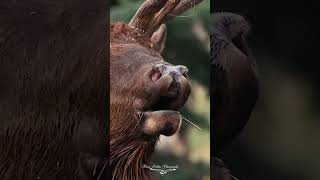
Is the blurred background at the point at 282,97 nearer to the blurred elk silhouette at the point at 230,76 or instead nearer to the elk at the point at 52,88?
the blurred elk silhouette at the point at 230,76

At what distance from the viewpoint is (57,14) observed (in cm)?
620

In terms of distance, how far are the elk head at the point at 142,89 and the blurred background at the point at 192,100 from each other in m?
0.07

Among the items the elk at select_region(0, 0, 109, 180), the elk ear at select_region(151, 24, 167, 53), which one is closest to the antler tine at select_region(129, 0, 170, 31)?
the elk ear at select_region(151, 24, 167, 53)

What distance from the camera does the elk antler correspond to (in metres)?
6.00

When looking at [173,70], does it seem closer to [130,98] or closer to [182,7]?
[130,98]

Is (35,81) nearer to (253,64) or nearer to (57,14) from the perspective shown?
(57,14)

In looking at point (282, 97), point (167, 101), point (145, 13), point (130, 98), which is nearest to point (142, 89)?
point (130, 98)

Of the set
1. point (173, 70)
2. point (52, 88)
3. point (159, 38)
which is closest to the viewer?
point (173, 70)

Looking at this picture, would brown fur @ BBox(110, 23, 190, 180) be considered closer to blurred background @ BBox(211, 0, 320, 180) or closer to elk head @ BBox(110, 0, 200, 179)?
elk head @ BBox(110, 0, 200, 179)

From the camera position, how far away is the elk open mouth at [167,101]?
591 cm

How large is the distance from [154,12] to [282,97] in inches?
55.6

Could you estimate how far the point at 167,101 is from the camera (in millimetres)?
5953

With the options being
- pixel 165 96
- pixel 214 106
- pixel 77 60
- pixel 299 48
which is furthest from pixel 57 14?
pixel 299 48

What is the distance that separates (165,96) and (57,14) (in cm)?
131
